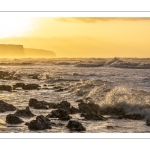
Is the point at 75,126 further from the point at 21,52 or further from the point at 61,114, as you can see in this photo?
the point at 21,52

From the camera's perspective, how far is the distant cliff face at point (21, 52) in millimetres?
12680

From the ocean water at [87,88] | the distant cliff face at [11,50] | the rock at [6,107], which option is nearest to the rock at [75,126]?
the ocean water at [87,88]

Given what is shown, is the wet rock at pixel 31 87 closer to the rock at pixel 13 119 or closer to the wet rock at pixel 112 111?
the rock at pixel 13 119

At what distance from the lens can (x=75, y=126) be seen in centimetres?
1271

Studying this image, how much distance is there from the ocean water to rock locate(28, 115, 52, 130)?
5 cm

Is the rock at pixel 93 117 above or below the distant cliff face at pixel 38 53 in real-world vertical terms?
below

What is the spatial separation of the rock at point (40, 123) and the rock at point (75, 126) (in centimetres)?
24

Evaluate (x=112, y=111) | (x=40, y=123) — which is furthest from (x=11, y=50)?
(x=112, y=111)

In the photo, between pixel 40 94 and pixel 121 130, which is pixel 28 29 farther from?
pixel 121 130

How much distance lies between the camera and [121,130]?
12.7 metres

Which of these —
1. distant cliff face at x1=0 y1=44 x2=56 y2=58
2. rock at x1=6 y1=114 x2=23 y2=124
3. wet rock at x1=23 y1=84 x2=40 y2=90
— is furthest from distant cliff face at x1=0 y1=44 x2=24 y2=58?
rock at x1=6 y1=114 x2=23 y2=124

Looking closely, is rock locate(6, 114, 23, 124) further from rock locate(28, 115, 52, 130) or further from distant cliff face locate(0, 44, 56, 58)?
distant cliff face locate(0, 44, 56, 58)

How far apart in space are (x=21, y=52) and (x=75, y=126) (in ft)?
3.46
